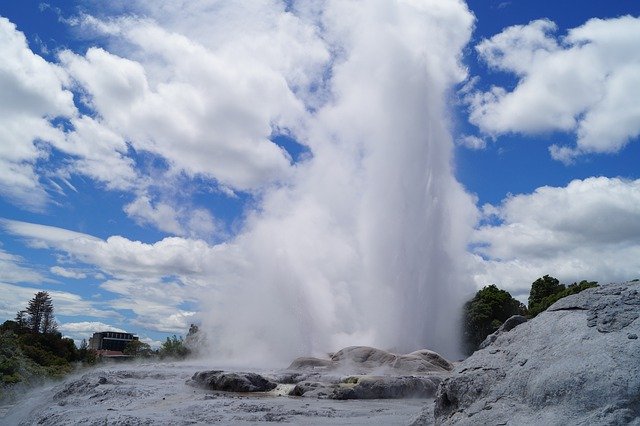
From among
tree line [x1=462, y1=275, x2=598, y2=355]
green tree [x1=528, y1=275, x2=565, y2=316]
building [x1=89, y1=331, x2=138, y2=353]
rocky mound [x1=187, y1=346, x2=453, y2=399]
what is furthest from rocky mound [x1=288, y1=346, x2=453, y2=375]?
building [x1=89, y1=331, x2=138, y2=353]

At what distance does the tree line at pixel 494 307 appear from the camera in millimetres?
63406

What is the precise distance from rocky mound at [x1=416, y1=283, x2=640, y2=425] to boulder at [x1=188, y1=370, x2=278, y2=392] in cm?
1242

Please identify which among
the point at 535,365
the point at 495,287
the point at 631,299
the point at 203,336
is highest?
the point at 495,287

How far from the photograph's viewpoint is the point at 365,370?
1111 inches

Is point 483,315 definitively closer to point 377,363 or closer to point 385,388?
point 377,363

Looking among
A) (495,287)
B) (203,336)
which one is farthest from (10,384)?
(495,287)

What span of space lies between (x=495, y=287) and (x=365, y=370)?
4778 cm

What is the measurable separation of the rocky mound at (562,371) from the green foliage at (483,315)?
183 feet

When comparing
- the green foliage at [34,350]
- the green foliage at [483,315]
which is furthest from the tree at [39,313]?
the green foliage at [483,315]

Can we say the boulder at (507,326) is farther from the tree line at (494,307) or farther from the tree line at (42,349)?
the tree line at (494,307)

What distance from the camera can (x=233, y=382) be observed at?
19391 millimetres

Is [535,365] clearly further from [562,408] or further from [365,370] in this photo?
[365,370]

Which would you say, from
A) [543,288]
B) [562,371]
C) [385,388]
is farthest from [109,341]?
[562,371]

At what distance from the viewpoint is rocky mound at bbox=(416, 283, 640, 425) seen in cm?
587
